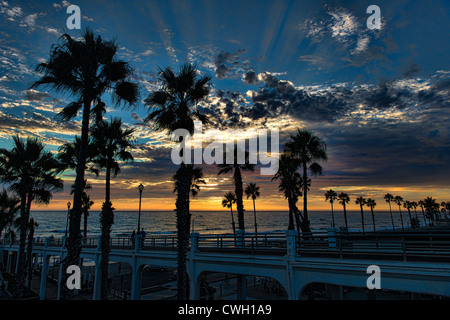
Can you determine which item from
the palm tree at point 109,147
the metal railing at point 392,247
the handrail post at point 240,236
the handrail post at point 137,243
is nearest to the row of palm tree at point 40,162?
the palm tree at point 109,147

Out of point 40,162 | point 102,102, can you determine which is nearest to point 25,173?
point 40,162

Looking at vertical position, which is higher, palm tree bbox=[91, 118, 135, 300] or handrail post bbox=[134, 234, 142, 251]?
palm tree bbox=[91, 118, 135, 300]

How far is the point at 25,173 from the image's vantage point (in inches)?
825

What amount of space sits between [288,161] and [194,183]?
13.9 m

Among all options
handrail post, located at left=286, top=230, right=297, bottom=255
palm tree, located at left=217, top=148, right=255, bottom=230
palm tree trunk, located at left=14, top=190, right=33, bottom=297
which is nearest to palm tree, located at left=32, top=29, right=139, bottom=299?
handrail post, located at left=286, top=230, right=297, bottom=255

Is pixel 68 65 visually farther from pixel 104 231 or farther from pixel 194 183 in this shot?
pixel 194 183

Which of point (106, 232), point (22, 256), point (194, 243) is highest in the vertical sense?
point (106, 232)

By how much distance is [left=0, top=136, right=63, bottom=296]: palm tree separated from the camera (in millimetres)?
20844

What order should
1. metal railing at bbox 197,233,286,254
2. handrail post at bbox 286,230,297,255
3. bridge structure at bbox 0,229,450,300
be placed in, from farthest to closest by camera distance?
1. metal railing at bbox 197,233,286,254
2. handrail post at bbox 286,230,297,255
3. bridge structure at bbox 0,229,450,300

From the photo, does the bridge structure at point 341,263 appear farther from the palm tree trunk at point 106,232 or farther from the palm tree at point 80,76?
the palm tree at point 80,76

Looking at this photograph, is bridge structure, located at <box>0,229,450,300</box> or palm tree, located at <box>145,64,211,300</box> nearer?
bridge structure, located at <box>0,229,450,300</box>

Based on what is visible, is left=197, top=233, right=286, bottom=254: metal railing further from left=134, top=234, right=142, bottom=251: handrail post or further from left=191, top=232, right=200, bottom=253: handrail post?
left=134, top=234, right=142, bottom=251: handrail post

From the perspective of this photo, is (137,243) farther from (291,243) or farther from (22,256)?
(291,243)
